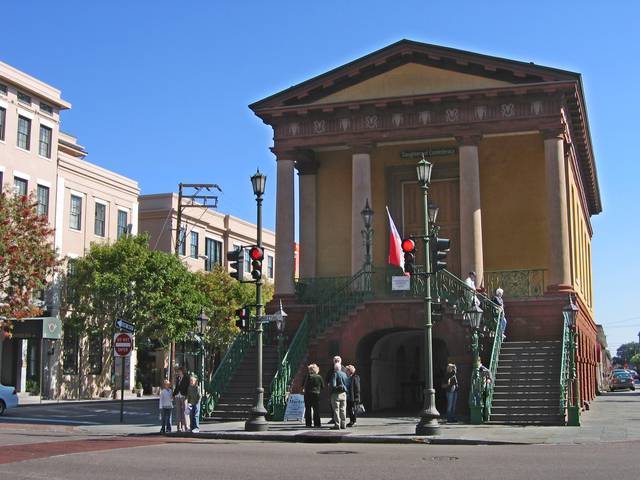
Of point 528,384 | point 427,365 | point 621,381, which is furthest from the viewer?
point 621,381

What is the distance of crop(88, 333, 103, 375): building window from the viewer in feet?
154

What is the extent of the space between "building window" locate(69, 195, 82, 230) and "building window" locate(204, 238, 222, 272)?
1393cm

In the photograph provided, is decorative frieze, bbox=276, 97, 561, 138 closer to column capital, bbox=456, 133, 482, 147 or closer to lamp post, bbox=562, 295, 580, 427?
column capital, bbox=456, 133, 482, 147

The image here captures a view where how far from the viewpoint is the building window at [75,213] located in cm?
4659

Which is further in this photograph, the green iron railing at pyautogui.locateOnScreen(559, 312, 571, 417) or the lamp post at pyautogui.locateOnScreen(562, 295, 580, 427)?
the green iron railing at pyautogui.locateOnScreen(559, 312, 571, 417)

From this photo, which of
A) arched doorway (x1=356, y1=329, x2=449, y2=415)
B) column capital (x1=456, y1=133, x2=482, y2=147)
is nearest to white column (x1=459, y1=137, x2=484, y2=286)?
column capital (x1=456, y1=133, x2=482, y2=147)

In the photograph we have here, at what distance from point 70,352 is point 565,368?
29.4 meters

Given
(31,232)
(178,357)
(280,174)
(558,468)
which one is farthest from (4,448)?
(178,357)

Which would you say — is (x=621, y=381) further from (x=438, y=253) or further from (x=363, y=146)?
(x=438, y=253)

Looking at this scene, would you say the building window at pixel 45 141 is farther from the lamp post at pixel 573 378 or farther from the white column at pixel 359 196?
the lamp post at pixel 573 378

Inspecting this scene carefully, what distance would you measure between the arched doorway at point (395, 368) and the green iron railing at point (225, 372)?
3.55 meters

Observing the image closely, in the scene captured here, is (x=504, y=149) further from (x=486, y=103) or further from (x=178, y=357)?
(x=178, y=357)

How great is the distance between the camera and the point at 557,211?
27.7 m

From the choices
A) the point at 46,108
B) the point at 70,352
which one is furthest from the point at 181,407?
the point at 46,108
